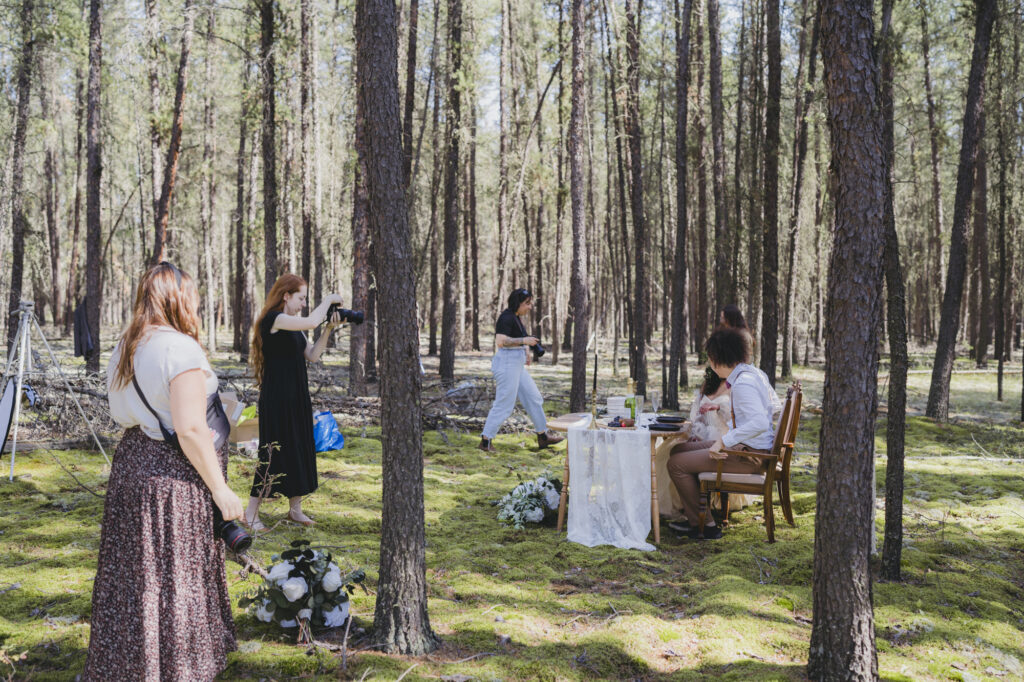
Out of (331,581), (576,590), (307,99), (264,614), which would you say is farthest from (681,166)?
(264,614)

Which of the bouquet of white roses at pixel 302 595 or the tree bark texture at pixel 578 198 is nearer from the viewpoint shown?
the bouquet of white roses at pixel 302 595

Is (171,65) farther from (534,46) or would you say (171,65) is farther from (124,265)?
(124,265)

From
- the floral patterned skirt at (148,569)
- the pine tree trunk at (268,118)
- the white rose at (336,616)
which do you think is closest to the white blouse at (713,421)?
the white rose at (336,616)

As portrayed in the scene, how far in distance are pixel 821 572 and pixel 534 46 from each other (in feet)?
64.0

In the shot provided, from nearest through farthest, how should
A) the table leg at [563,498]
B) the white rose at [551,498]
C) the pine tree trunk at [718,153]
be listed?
the table leg at [563,498] < the white rose at [551,498] < the pine tree trunk at [718,153]

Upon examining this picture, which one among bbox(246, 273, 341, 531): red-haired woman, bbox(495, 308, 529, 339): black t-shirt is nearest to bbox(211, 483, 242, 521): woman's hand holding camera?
bbox(246, 273, 341, 531): red-haired woman

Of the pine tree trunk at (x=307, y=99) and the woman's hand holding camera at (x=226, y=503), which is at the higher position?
the pine tree trunk at (x=307, y=99)

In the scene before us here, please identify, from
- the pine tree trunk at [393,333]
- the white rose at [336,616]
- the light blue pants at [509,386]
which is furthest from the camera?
the light blue pants at [509,386]

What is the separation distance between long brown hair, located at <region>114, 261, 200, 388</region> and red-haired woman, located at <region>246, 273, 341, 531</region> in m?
2.18

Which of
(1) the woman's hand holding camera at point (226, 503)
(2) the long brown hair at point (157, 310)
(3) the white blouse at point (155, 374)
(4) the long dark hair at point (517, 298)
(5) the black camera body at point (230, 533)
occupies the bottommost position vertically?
(5) the black camera body at point (230, 533)

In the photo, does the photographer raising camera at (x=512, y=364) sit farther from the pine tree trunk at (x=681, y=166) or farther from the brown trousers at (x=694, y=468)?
the pine tree trunk at (x=681, y=166)

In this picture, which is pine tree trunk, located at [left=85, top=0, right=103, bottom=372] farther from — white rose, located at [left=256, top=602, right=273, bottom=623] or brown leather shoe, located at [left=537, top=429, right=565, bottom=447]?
white rose, located at [left=256, top=602, right=273, bottom=623]

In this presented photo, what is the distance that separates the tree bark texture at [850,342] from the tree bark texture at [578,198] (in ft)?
21.5

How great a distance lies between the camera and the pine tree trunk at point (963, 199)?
33.7ft
